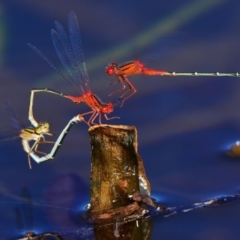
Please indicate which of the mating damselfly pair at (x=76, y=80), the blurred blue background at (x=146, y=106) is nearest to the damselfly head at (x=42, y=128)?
the mating damselfly pair at (x=76, y=80)

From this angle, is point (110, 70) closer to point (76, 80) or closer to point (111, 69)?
point (111, 69)

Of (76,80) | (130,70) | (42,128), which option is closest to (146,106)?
(130,70)

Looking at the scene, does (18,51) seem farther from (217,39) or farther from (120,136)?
(120,136)

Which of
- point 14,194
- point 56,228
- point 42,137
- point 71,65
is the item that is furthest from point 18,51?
point 56,228

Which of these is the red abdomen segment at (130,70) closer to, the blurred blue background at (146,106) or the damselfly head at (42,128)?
the blurred blue background at (146,106)

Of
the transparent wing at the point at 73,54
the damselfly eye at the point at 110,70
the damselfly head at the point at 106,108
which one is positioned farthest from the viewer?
the damselfly eye at the point at 110,70

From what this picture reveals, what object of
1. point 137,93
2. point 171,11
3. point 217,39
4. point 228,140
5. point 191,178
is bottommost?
point 191,178
